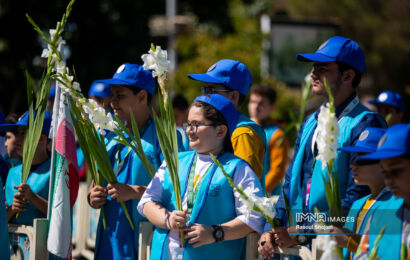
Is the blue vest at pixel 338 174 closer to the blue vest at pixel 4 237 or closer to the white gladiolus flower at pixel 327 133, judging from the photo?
the white gladiolus flower at pixel 327 133

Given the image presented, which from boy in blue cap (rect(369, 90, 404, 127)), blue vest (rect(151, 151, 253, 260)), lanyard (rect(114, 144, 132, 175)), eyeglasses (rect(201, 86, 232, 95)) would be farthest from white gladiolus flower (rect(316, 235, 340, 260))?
boy in blue cap (rect(369, 90, 404, 127))

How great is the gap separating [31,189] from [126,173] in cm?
79

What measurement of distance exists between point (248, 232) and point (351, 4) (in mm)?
17503

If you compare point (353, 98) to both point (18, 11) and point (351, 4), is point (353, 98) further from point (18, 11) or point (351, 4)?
point (351, 4)

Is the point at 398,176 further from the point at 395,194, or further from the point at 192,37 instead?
the point at 192,37

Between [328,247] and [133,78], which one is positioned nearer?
[328,247]

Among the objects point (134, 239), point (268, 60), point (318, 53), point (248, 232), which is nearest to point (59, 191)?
point (134, 239)

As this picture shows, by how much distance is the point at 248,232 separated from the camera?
3398 mm

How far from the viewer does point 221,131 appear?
11.8 feet

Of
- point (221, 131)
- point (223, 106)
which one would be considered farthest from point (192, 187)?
point (223, 106)

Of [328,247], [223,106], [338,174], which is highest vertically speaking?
[223,106]

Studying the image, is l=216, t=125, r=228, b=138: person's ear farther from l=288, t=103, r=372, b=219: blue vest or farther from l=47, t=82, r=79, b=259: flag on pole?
l=47, t=82, r=79, b=259: flag on pole

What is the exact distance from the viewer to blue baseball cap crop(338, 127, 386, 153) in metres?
3.11

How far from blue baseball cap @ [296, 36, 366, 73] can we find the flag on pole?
1648 millimetres
